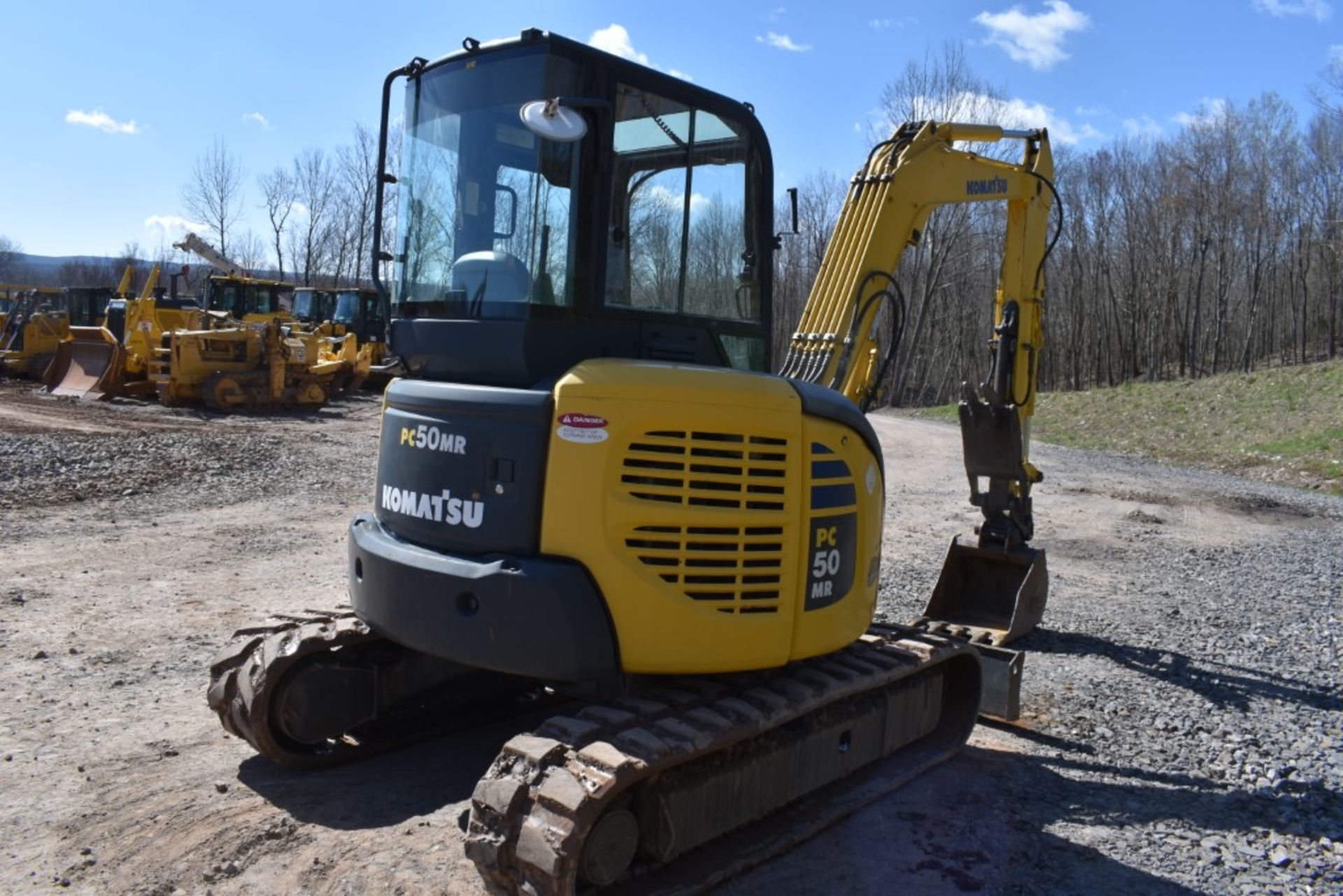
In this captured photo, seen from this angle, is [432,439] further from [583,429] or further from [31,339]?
[31,339]

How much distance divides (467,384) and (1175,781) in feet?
12.6

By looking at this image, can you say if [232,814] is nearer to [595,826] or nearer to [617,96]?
[595,826]

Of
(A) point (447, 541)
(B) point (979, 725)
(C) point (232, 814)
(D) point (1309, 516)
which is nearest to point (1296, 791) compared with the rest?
(B) point (979, 725)

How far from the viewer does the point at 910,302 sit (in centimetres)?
3916

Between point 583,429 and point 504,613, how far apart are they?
0.71 meters

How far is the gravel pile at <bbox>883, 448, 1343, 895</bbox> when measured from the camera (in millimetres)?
4270

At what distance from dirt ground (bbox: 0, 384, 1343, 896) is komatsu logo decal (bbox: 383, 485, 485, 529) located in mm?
1237

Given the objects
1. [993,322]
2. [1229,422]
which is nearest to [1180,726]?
[993,322]

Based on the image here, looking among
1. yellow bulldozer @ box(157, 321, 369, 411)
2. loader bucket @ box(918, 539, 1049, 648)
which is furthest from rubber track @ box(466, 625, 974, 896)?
yellow bulldozer @ box(157, 321, 369, 411)

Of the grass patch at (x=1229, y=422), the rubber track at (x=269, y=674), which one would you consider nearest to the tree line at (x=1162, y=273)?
the grass patch at (x=1229, y=422)

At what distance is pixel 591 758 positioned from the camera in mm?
3355

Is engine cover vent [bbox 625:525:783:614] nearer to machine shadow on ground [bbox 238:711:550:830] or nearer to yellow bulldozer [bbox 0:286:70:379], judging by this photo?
machine shadow on ground [bbox 238:711:550:830]

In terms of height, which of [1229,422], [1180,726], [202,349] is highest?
[202,349]

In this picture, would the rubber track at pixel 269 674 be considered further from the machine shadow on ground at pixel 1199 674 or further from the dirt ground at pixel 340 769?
the machine shadow on ground at pixel 1199 674
